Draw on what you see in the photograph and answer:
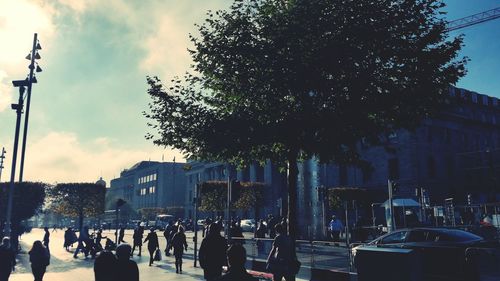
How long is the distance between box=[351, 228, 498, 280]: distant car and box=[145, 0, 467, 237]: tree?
4.18 m

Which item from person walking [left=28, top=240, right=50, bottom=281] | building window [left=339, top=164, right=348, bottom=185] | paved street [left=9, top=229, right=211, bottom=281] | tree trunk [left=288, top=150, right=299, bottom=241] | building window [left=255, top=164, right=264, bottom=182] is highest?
building window [left=255, top=164, right=264, bottom=182]

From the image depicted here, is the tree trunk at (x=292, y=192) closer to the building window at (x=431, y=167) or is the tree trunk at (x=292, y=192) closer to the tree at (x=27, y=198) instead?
the tree at (x=27, y=198)

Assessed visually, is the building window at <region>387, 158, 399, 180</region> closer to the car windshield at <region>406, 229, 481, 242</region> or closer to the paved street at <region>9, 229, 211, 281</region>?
the paved street at <region>9, 229, 211, 281</region>

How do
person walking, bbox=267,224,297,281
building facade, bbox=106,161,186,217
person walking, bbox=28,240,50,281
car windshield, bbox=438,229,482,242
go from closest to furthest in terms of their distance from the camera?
person walking, bbox=267,224,297,281
car windshield, bbox=438,229,482,242
person walking, bbox=28,240,50,281
building facade, bbox=106,161,186,217

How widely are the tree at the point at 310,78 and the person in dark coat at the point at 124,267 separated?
A: 30.3 feet

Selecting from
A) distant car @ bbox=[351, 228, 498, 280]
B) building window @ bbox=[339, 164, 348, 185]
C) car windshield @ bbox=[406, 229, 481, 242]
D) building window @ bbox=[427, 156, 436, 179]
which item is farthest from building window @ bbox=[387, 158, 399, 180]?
distant car @ bbox=[351, 228, 498, 280]

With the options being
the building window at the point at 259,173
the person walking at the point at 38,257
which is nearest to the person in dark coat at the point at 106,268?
the person walking at the point at 38,257

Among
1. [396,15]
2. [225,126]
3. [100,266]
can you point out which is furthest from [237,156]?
[100,266]

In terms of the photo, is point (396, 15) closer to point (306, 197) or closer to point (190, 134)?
point (190, 134)

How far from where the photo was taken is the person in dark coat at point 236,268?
13.7 ft

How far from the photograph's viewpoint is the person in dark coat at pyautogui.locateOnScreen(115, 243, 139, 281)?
5.77m

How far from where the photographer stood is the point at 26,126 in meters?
21.1

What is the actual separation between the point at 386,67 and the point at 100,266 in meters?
11.8

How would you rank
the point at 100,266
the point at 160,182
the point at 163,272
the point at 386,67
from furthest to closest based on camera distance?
the point at 160,182 < the point at 163,272 < the point at 386,67 < the point at 100,266
